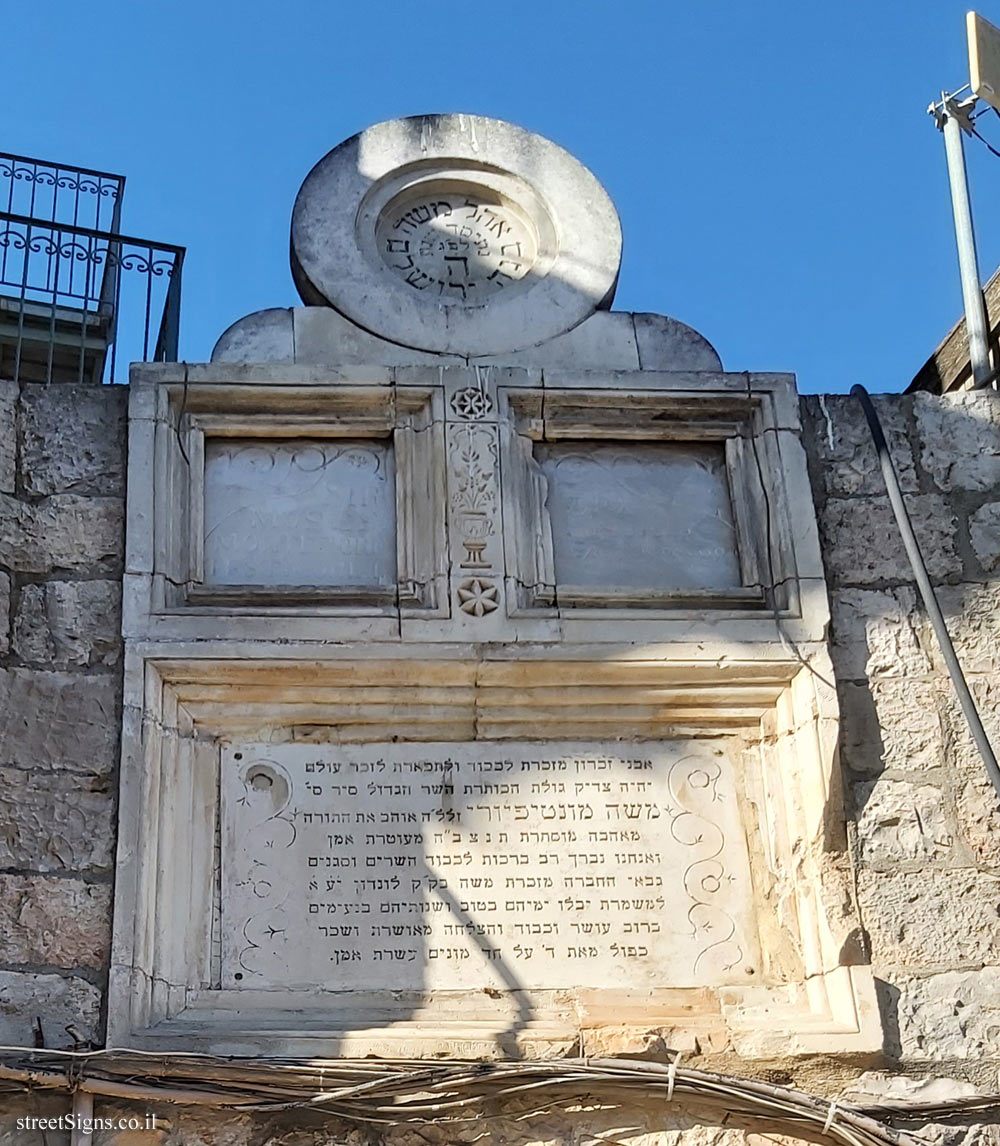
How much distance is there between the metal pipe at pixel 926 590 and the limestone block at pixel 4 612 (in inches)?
97.2

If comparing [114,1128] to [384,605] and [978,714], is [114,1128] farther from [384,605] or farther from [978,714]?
[978,714]

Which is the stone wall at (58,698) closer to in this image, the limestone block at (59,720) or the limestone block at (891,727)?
the limestone block at (59,720)

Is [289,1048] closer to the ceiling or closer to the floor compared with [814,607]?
closer to the floor

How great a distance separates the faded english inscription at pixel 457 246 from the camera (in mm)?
5762

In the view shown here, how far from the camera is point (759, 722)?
525 cm

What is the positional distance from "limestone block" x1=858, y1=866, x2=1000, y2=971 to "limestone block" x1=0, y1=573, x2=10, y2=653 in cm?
233

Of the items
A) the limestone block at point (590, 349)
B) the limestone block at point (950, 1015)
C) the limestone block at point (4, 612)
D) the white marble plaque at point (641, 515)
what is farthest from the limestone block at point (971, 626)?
the limestone block at point (4, 612)

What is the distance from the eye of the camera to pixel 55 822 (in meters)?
4.77

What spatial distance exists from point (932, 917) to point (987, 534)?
1.20 m

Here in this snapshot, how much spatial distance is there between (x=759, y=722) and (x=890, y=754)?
1.22 feet

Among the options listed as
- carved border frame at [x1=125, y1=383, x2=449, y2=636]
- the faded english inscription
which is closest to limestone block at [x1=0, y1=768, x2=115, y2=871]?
carved border frame at [x1=125, y1=383, x2=449, y2=636]

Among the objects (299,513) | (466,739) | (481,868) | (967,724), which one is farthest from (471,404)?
(967,724)

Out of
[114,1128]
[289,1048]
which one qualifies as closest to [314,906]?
[289,1048]

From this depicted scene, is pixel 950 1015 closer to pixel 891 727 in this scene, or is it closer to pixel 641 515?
pixel 891 727
